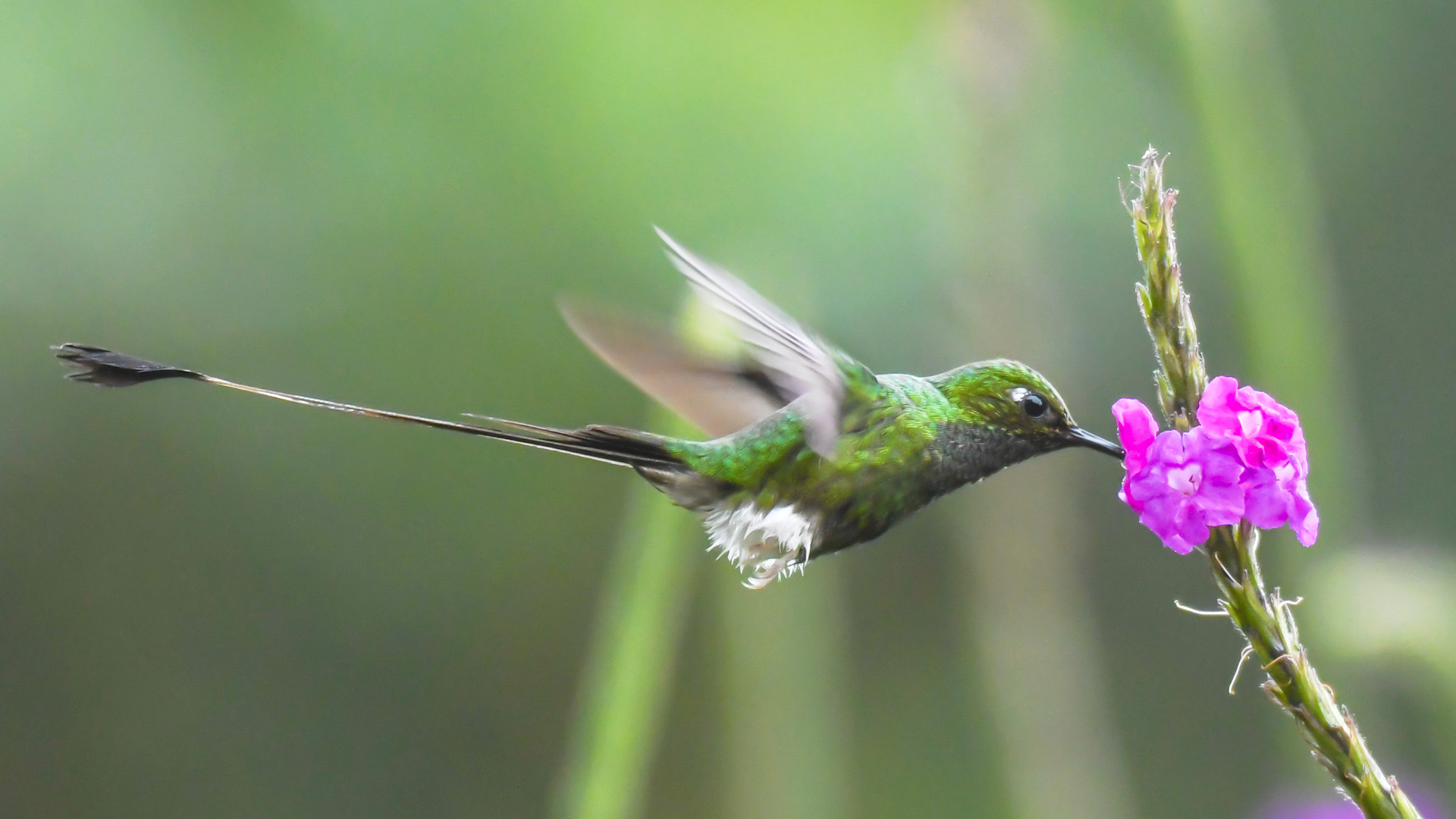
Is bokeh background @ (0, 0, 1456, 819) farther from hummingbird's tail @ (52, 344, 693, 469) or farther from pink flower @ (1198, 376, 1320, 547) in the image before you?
pink flower @ (1198, 376, 1320, 547)

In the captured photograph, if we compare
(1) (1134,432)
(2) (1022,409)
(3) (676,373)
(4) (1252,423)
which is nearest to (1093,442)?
(2) (1022,409)

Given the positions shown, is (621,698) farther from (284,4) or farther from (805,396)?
(284,4)

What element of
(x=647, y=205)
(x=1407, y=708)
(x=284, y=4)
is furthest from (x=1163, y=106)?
(x=284, y=4)

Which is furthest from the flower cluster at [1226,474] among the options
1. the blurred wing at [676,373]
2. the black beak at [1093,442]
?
the blurred wing at [676,373]

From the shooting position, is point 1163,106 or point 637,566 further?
point 1163,106

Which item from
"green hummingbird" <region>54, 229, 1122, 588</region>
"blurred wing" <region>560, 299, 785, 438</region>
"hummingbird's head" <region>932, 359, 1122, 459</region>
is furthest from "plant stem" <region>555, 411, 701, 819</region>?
"hummingbird's head" <region>932, 359, 1122, 459</region>

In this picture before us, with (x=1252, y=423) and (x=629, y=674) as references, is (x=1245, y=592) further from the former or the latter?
(x=629, y=674)

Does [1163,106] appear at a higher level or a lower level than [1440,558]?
higher
